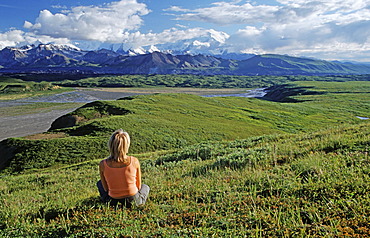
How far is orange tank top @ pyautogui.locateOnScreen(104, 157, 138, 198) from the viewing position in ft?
23.6

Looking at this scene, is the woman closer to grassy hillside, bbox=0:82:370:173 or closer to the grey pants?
the grey pants

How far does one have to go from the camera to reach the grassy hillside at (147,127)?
40.2 meters

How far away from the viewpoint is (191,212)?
6.47 meters

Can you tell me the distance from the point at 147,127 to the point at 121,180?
163 ft

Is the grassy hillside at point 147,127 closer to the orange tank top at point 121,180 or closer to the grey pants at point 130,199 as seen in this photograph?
the grey pants at point 130,199

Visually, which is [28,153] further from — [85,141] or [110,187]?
[110,187]

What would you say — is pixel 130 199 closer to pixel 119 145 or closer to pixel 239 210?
pixel 119 145

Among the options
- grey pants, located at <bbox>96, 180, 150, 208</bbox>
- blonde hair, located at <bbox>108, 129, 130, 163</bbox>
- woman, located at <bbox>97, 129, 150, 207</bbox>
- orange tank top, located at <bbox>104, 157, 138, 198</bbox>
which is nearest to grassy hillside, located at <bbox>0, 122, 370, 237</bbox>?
grey pants, located at <bbox>96, 180, 150, 208</bbox>

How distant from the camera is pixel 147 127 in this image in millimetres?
56406

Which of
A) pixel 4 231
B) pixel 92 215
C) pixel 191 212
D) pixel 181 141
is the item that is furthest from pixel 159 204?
pixel 181 141

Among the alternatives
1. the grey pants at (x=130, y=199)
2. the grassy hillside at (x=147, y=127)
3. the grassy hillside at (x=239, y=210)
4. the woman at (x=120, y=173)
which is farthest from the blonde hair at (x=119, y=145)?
the grassy hillside at (x=147, y=127)

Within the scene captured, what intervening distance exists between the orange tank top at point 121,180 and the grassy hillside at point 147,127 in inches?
1361

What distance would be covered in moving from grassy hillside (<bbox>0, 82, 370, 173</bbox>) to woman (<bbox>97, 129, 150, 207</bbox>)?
34561mm

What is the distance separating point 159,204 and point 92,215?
182cm
